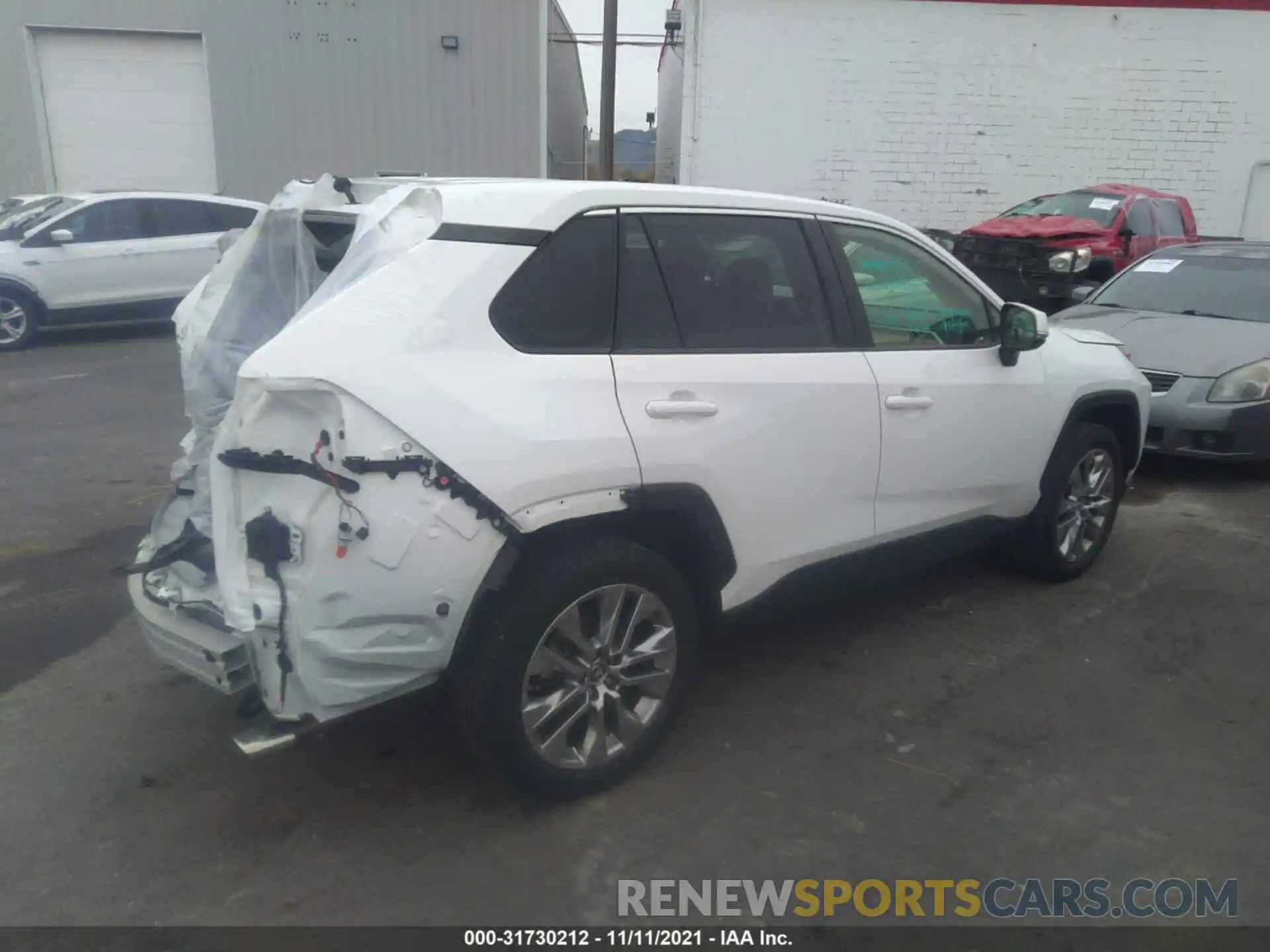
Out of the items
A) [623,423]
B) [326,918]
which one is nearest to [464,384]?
[623,423]

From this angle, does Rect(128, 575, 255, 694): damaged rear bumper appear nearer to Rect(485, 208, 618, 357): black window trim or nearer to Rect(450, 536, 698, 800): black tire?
Rect(450, 536, 698, 800): black tire

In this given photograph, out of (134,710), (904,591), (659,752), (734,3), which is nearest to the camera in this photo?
(659,752)

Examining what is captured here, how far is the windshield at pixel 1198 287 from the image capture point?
734 centimetres

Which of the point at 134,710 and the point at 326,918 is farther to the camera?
the point at 134,710

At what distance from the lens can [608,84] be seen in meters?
17.9

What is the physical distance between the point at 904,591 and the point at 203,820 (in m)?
3.21

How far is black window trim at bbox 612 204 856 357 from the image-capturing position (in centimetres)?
322

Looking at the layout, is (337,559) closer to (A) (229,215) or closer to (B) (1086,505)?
(B) (1086,505)

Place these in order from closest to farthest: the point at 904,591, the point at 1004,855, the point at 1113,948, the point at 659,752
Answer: the point at 1113,948
the point at 1004,855
the point at 659,752
the point at 904,591

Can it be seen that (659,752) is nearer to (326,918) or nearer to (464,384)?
(326,918)

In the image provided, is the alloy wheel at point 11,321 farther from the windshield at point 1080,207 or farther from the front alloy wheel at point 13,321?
the windshield at point 1080,207

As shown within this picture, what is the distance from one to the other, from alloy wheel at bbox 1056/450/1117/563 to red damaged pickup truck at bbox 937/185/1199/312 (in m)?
6.69

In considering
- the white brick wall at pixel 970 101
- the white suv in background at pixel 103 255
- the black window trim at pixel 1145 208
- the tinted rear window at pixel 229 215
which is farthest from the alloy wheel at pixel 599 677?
the white brick wall at pixel 970 101

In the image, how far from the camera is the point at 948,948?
8.84ft
